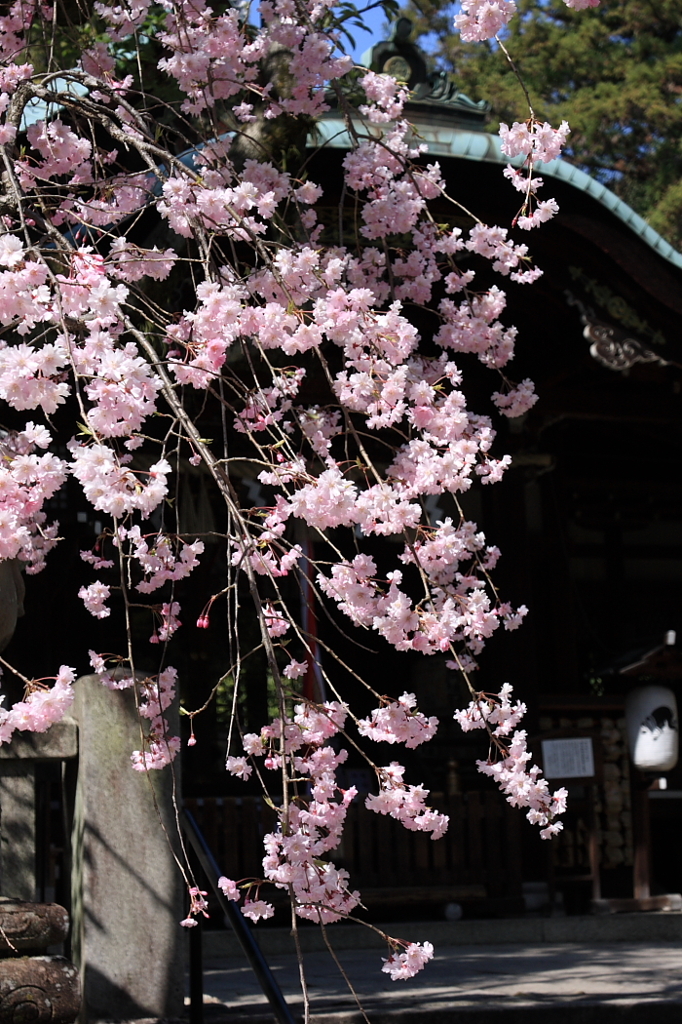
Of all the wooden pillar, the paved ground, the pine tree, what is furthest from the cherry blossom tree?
the pine tree

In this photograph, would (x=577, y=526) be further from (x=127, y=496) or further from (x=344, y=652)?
(x=127, y=496)

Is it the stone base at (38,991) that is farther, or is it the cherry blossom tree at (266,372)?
the stone base at (38,991)

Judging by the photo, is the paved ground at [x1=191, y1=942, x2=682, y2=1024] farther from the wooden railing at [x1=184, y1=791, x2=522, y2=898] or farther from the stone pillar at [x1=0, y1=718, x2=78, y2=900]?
the stone pillar at [x1=0, y1=718, x2=78, y2=900]

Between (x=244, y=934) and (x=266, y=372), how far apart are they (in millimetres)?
3083

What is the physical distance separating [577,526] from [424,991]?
684 centimetres

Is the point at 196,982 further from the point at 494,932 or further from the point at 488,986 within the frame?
the point at 494,932

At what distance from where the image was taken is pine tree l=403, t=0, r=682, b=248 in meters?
21.0

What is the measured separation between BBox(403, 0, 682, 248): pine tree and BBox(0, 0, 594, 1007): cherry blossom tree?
1621cm

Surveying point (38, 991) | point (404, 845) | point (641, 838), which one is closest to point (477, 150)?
point (404, 845)

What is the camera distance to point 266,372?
245 inches

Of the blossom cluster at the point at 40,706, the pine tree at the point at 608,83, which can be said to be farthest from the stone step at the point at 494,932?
the pine tree at the point at 608,83

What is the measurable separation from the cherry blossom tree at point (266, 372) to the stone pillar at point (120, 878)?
139 mm

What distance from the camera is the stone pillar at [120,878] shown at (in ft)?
13.7

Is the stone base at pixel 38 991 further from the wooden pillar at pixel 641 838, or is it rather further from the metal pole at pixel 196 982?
the wooden pillar at pixel 641 838
